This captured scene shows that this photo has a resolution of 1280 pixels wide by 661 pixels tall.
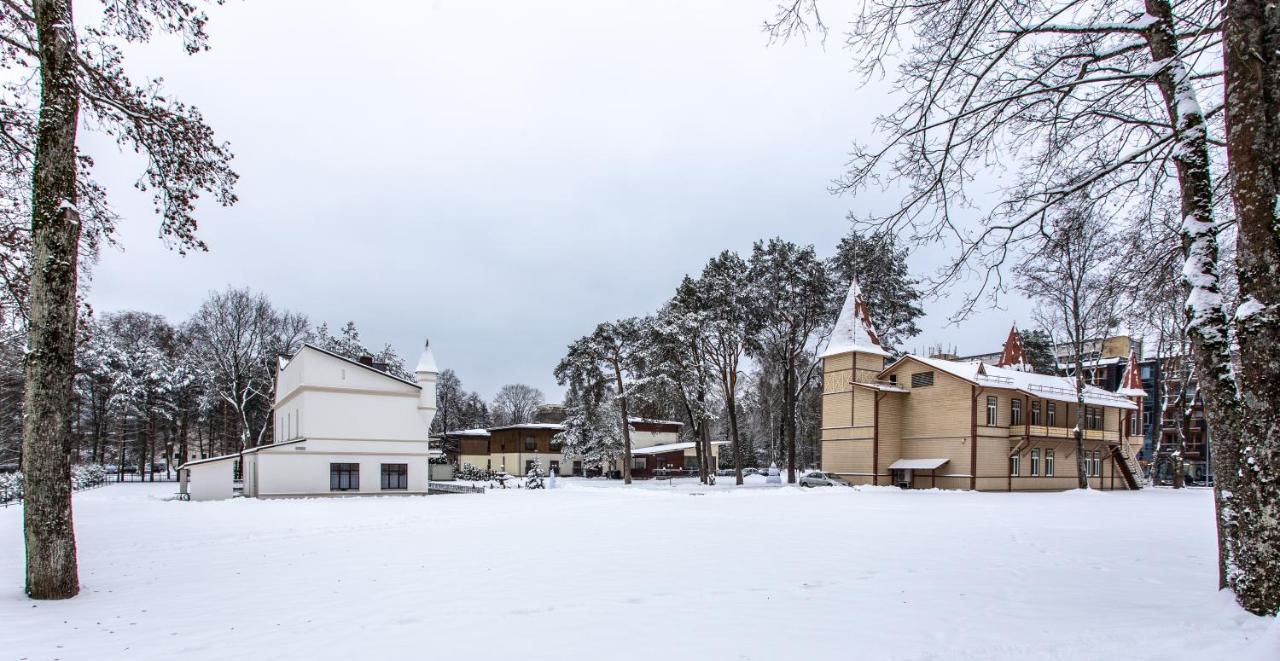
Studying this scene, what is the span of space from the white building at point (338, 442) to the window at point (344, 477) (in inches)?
1.8

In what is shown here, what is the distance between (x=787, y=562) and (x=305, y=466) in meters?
27.5

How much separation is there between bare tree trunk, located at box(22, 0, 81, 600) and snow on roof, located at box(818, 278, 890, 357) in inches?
1365

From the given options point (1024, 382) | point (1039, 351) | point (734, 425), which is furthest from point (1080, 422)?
point (1039, 351)

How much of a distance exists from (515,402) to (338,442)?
64.7 meters

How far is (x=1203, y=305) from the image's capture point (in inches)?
276

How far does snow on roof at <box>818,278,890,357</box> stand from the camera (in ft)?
125

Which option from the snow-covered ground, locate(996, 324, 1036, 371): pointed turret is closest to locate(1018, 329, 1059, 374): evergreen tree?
locate(996, 324, 1036, 371): pointed turret

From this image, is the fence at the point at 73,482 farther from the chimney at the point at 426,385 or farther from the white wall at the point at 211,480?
the chimney at the point at 426,385

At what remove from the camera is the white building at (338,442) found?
31156 mm

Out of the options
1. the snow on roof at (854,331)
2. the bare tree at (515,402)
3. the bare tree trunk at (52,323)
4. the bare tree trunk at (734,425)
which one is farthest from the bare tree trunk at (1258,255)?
the bare tree at (515,402)

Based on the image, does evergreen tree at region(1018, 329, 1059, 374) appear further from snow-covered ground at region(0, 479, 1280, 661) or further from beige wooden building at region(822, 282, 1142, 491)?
snow-covered ground at region(0, 479, 1280, 661)

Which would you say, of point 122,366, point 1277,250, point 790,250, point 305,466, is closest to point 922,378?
point 790,250

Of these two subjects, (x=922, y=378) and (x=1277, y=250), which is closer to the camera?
(x=1277, y=250)

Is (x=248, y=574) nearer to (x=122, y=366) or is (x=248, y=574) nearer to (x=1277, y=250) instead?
(x=1277, y=250)
